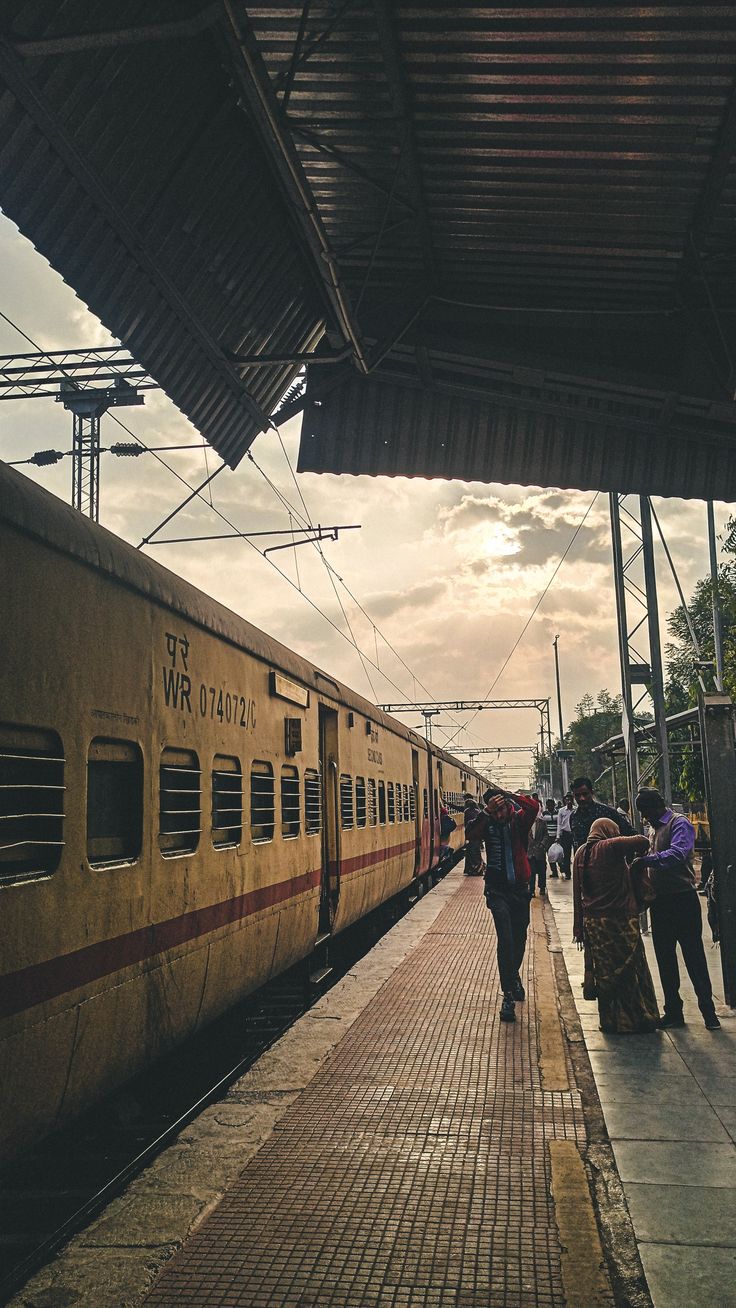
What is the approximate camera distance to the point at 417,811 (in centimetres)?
1948

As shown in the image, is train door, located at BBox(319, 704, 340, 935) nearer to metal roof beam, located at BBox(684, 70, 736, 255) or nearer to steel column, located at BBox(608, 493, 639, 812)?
steel column, located at BBox(608, 493, 639, 812)

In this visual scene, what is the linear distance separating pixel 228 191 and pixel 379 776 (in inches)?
340

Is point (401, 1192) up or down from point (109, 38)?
down

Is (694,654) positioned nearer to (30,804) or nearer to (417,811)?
(417,811)

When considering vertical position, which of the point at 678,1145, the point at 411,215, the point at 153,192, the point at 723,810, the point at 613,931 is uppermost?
the point at 411,215

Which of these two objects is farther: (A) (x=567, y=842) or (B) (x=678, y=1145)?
(A) (x=567, y=842)

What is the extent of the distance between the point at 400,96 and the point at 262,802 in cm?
480

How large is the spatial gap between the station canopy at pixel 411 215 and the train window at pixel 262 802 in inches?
131

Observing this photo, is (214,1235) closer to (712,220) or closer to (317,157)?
(317,157)

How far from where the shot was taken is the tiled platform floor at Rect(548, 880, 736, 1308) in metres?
3.73

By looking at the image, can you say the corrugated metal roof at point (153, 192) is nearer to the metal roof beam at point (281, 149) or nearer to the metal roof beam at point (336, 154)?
the metal roof beam at point (281, 149)

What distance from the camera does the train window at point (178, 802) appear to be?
5332mm

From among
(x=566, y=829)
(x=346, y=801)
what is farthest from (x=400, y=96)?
(x=566, y=829)

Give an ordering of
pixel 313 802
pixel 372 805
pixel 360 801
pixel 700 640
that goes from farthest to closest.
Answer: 1. pixel 700 640
2. pixel 372 805
3. pixel 360 801
4. pixel 313 802
